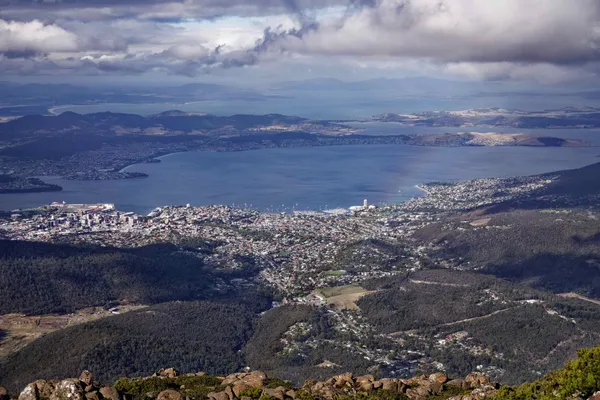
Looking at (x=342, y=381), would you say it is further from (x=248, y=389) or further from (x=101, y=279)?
(x=101, y=279)

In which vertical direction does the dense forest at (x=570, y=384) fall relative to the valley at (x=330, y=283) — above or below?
above

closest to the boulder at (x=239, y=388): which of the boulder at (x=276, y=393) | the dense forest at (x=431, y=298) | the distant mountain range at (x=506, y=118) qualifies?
the boulder at (x=276, y=393)

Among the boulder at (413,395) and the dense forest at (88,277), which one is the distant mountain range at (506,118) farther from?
the boulder at (413,395)

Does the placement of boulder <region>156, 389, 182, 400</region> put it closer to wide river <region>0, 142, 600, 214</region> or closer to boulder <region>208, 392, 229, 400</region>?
boulder <region>208, 392, 229, 400</region>

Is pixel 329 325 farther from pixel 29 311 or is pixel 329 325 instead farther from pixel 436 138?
pixel 436 138

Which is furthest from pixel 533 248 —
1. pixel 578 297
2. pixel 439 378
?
pixel 439 378

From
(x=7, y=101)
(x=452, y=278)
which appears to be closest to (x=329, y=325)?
(x=452, y=278)
